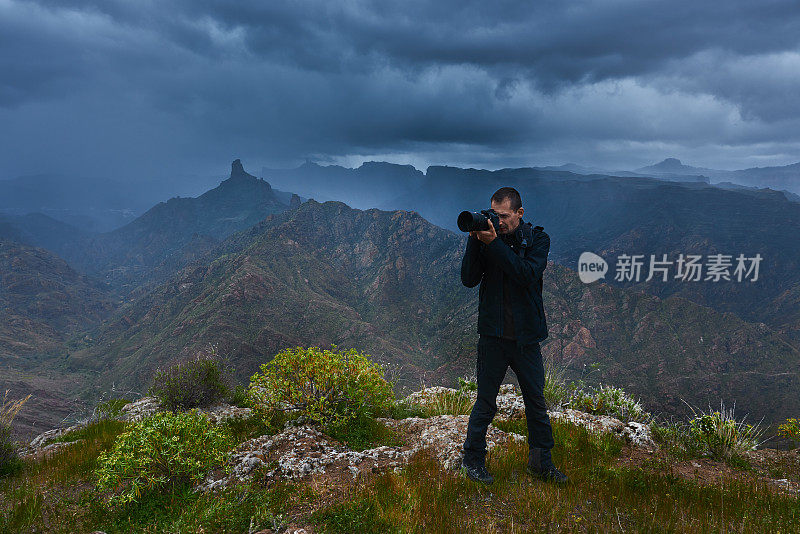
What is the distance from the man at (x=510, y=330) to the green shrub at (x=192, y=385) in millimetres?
7308

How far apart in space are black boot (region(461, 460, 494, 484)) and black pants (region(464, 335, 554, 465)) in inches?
1.4

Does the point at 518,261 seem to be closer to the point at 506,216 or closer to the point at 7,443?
the point at 506,216

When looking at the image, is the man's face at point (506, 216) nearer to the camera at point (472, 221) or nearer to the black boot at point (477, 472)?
the camera at point (472, 221)

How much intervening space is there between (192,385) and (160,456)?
5.42 m

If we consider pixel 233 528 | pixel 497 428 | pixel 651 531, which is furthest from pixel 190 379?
pixel 651 531

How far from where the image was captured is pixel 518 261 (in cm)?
371

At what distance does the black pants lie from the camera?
13.6ft

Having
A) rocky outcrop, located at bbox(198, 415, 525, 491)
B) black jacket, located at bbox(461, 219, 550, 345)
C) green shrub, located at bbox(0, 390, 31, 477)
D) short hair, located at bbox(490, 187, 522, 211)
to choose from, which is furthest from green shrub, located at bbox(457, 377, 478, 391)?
green shrub, located at bbox(0, 390, 31, 477)

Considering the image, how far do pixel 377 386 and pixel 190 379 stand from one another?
223 inches

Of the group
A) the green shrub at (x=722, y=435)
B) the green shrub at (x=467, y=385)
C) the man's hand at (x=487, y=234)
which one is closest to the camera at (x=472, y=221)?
the man's hand at (x=487, y=234)

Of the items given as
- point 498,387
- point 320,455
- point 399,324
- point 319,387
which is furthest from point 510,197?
point 399,324

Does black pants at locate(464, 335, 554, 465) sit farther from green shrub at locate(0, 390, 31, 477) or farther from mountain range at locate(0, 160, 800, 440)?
mountain range at locate(0, 160, 800, 440)

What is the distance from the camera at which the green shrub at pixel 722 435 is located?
543cm

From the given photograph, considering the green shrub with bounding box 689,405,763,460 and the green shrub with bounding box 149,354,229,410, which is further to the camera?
the green shrub with bounding box 149,354,229,410
